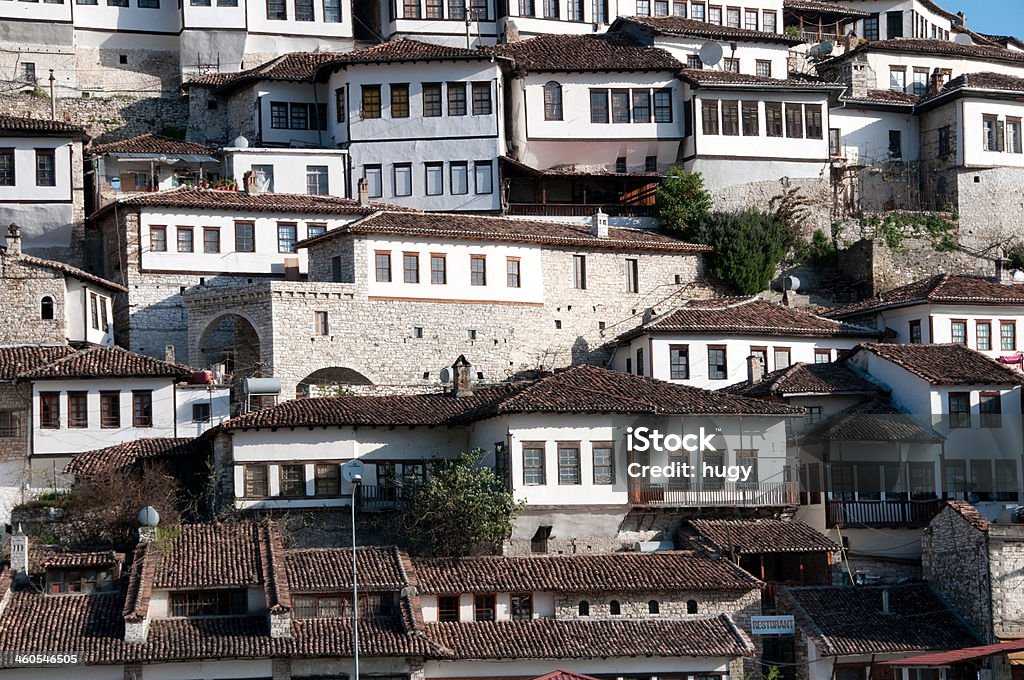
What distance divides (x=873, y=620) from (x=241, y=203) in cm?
2762

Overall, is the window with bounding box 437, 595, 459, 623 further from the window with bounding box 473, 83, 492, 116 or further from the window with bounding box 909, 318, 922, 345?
the window with bounding box 473, 83, 492, 116

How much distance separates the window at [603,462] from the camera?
49875 mm

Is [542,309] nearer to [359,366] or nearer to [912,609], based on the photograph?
[359,366]

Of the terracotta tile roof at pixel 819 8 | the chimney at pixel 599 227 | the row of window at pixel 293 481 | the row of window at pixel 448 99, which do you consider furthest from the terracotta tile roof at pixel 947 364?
the terracotta tile roof at pixel 819 8

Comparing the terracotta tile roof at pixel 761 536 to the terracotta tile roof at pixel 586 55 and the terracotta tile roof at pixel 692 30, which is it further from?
the terracotta tile roof at pixel 692 30

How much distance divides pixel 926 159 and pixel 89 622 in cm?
4385

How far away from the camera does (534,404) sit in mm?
49500

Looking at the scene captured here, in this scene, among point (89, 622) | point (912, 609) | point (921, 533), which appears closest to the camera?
point (89, 622)

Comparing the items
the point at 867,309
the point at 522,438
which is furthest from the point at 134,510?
the point at 867,309

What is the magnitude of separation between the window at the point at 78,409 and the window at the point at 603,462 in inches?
583

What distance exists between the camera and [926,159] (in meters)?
76.1

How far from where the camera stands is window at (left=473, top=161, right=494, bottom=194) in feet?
230

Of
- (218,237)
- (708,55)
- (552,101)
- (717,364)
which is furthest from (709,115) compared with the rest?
(218,237)

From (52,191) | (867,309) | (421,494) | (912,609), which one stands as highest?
(52,191)
